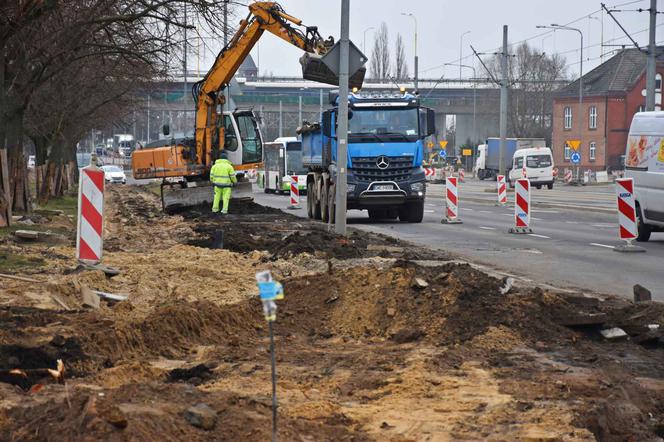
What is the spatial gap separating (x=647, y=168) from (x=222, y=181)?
39.3 feet

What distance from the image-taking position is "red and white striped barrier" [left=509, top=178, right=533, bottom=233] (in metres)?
24.3

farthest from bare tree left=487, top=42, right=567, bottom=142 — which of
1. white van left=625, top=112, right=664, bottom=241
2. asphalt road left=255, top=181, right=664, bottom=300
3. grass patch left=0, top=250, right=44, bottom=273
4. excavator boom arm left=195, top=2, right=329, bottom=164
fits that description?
grass patch left=0, top=250, right=44, bottom=273

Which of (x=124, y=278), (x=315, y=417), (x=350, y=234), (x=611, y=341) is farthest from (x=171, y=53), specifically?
(x=315, y=417)

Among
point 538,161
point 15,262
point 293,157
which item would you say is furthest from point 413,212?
point 538,161

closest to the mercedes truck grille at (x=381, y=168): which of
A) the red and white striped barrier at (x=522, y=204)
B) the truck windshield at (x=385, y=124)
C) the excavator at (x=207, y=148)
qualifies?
the truck windshield at (x=385, y=124)

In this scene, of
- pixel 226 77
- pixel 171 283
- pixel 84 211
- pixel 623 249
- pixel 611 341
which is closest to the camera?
pixel 611 341

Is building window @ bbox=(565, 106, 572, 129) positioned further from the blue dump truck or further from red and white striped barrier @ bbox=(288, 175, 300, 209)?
the blue dump truck

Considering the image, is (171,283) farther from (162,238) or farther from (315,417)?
(162,238)

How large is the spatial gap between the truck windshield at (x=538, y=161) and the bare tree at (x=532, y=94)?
45107 millimetres

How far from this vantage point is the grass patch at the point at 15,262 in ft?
46.9

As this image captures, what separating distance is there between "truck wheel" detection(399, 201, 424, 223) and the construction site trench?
50.3 ft

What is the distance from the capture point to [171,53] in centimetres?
2695

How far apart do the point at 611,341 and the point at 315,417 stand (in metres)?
3.77

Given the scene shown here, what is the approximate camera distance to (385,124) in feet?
94.0
